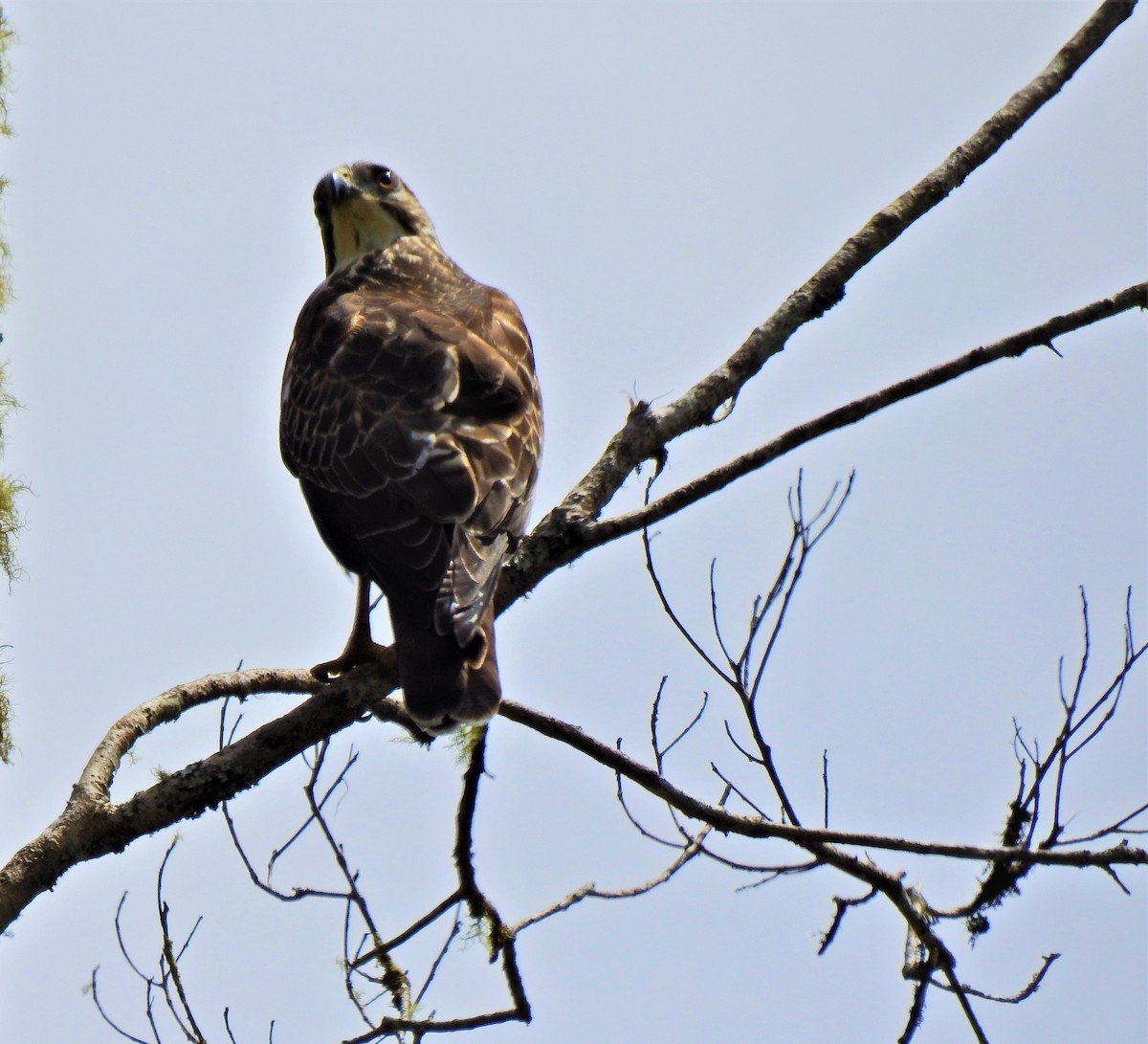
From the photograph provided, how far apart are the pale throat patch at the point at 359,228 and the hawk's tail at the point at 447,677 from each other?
296 cm

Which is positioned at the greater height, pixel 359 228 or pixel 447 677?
pixel 359 228

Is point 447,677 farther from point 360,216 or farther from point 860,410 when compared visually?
point 360,216

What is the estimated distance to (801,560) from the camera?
445 centimetres

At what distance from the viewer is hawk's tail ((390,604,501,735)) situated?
3629mm

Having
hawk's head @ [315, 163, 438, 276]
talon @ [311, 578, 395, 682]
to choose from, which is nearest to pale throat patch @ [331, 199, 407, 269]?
hawk's head @ [315, 163, 438, 276]

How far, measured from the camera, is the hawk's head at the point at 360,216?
20.9 feet

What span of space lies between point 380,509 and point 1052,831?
2.00m

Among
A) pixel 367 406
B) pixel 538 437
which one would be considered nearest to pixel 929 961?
pixel 538 437

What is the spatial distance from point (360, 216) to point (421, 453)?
2452 mm

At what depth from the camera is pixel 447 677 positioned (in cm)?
368

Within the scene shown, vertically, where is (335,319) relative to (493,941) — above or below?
above

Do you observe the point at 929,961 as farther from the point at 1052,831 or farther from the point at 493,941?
the point at 493,941

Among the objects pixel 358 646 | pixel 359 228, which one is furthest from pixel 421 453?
pixel 359 228

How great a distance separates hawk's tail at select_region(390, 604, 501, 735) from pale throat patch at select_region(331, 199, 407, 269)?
2.96 m
